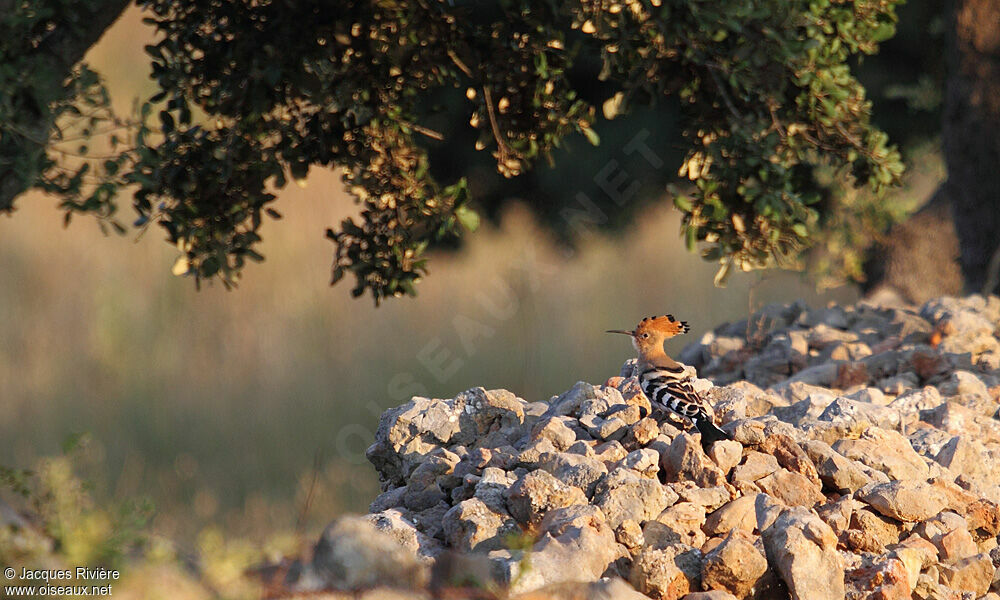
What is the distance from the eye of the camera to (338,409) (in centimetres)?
832

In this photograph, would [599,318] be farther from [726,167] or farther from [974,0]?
[726,167]

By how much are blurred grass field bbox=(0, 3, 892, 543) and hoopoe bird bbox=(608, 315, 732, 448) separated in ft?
8.81

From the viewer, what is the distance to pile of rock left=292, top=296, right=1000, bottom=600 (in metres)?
3.09

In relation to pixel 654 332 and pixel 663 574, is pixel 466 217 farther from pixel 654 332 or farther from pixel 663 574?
pixel 663 574

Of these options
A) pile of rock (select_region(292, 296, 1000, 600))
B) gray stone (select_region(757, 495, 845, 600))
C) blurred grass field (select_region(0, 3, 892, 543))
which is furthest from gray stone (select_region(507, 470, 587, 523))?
blurred grass field (select_region(0, 3, 892, 543))

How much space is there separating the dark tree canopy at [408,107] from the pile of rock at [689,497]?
39.1 inches

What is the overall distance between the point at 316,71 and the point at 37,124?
1.21 metres

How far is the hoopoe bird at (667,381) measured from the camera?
11.6 feet

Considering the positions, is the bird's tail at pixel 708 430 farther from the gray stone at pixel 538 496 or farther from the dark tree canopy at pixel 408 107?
the dark tree canopy at pixel 408 107

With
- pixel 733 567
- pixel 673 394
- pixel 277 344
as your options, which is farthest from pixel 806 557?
pixel 277 344

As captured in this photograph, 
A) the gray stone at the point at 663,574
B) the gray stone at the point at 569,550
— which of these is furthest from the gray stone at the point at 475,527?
the gray stone at the point at 663,574

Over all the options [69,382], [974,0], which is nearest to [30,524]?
Answer: [69,382]

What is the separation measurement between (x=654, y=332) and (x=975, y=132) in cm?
475

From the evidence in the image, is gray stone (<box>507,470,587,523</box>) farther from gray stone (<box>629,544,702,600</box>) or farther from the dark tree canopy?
the dark tree canopy
